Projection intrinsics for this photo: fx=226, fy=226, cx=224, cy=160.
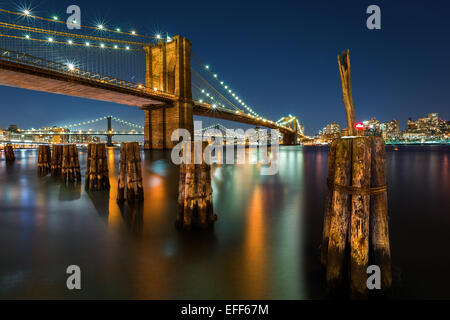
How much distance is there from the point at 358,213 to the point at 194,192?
2.46 m

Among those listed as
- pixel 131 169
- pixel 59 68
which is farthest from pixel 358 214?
pixel 59 68

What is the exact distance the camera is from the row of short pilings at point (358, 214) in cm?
199

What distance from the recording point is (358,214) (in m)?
2.00

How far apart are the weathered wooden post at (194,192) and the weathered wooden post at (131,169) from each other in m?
2.09

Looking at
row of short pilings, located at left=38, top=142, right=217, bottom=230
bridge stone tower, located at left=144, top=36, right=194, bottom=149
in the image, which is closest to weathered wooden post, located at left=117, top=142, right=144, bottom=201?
row of short pilings, located at left=38, top=142, right=217, bottom=230

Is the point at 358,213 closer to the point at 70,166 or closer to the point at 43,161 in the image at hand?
the point at 70,166

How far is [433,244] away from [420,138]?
5189 inches

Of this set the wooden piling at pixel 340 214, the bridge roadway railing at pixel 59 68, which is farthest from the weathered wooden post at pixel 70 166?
the bridge roadway railing at pixel 59 68

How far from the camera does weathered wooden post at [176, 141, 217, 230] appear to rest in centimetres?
376

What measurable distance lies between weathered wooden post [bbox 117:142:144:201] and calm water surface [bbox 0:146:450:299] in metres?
0.48

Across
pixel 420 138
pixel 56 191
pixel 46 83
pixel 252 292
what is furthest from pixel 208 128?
pixel 420 138

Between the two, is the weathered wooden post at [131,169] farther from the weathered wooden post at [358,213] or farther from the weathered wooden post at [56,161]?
the weathered wooden post at [56,161]

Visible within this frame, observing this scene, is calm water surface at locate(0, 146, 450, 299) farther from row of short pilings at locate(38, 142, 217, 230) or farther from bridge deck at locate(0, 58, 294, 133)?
bridge deck at locate(0, 58, 294, 133)

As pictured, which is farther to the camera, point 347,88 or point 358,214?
point 347,88
